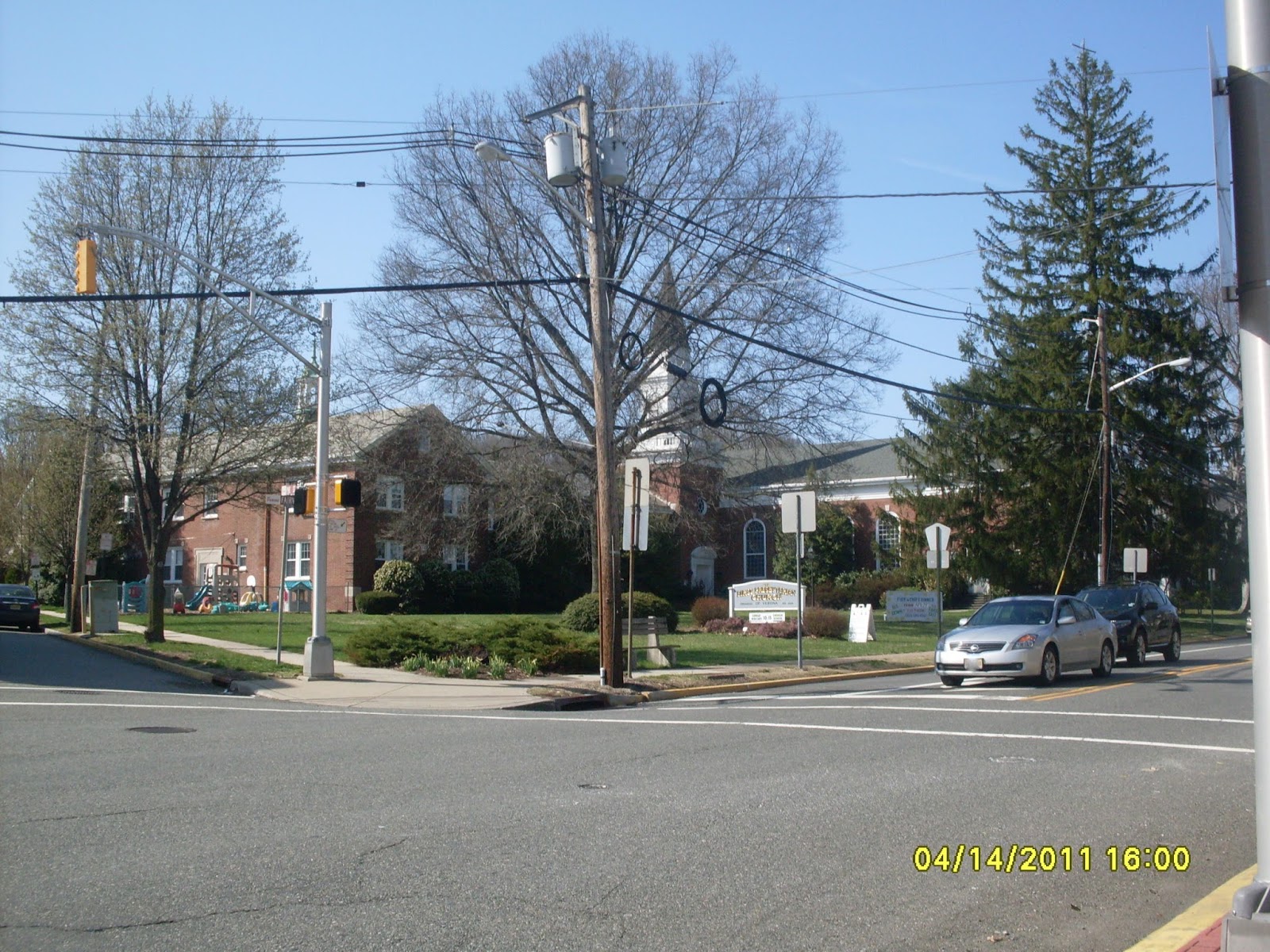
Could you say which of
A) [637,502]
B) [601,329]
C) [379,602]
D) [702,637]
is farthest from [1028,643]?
[379,602]

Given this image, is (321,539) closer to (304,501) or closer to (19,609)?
(304,501)

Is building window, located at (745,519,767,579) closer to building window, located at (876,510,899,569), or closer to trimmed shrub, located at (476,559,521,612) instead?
building window, located at (876,510,899,569)

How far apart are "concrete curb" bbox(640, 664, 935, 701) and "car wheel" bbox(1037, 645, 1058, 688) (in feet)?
12.8

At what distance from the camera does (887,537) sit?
56750mm

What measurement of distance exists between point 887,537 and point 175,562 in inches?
1353

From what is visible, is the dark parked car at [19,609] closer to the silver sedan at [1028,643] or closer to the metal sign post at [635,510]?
the metal sign post at [635,510]

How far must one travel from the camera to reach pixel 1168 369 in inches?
1774

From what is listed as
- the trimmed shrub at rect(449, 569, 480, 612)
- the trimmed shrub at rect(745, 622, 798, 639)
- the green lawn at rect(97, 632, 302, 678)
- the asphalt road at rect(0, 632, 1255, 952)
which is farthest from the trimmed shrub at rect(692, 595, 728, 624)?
the asphalt road at rect(0, 632, 1255, 952)

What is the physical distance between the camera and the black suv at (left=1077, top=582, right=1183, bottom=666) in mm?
22875

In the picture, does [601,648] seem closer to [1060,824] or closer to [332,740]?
[332,740]

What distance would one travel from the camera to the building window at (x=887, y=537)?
177 feet

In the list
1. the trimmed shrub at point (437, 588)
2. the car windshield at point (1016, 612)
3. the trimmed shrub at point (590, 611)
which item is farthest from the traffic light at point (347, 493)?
the trimmed shrub at point (437, 588)

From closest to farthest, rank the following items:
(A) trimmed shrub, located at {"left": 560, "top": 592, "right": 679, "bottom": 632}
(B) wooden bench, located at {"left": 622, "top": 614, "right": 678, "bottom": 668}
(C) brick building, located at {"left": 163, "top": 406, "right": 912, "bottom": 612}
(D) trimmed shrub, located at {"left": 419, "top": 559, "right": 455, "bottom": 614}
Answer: (B) wooden bench, located at {"left": 622, "top": 614, "right": 678, "bottom": 668}
(A) trimmed shrub, located at {"left": 560, "top": 592, "right": 679, "bottom": 632}
(C) brick building, located at {"left": 163, "top": 406, "right": 912, "bottom": 612}
(D) trimmed shrub, located at {"left": 419, "top": 559, "right": 455, "bottom": 614}

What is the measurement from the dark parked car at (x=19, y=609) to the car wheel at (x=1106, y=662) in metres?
31.2
